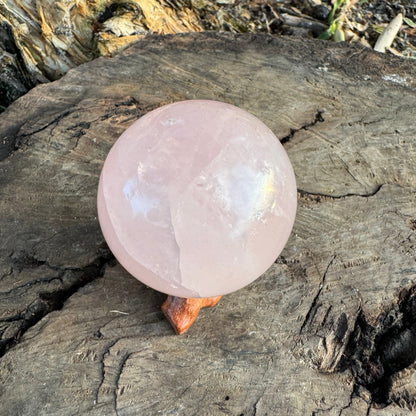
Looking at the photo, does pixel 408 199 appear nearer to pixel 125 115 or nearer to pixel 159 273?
pixel 159 273

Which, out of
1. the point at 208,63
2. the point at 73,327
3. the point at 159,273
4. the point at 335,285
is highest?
the point at 208,63

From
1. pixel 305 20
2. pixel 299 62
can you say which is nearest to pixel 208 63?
pixel 299 62

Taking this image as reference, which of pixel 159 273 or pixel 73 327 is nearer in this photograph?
pixel 159 273

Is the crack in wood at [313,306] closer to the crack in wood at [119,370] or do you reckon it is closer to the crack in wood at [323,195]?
the crack in wood at [323,195]

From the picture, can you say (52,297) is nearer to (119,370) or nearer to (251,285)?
(119,370)

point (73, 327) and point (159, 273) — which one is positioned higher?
point (159, 273)

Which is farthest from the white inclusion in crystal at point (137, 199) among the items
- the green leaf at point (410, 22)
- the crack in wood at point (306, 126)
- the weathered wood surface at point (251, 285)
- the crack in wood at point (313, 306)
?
the green leaf at point (410, 22)

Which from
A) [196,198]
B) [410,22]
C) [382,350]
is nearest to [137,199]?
[196,198]
